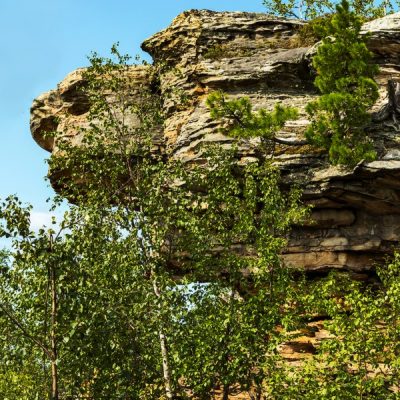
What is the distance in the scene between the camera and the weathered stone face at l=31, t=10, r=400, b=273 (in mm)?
32219

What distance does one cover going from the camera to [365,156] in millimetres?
30969

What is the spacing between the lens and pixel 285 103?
37.1 metres

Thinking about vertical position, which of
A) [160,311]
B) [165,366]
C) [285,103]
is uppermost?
[285,103]

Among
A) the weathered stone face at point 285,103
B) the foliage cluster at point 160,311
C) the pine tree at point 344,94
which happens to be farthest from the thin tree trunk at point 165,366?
the pine tree at point 344,94

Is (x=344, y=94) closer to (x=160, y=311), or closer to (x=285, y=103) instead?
(x=285, y=103)

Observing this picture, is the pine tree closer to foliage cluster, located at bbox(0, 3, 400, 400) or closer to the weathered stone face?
the weathered stone face

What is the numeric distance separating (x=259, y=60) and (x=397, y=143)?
1112 centimetres

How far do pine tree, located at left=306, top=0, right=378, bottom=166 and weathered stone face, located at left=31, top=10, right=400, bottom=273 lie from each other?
1139 mm

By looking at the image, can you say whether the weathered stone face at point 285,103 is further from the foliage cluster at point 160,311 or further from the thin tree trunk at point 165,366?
the thin tree trunk at point 165,366

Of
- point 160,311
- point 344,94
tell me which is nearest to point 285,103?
point 344,94

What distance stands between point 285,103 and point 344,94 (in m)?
5.96

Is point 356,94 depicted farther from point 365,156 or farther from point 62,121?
point 62,121

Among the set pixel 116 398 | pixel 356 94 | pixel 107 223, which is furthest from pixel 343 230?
pixel 116 398

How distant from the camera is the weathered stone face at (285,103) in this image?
106 feet
